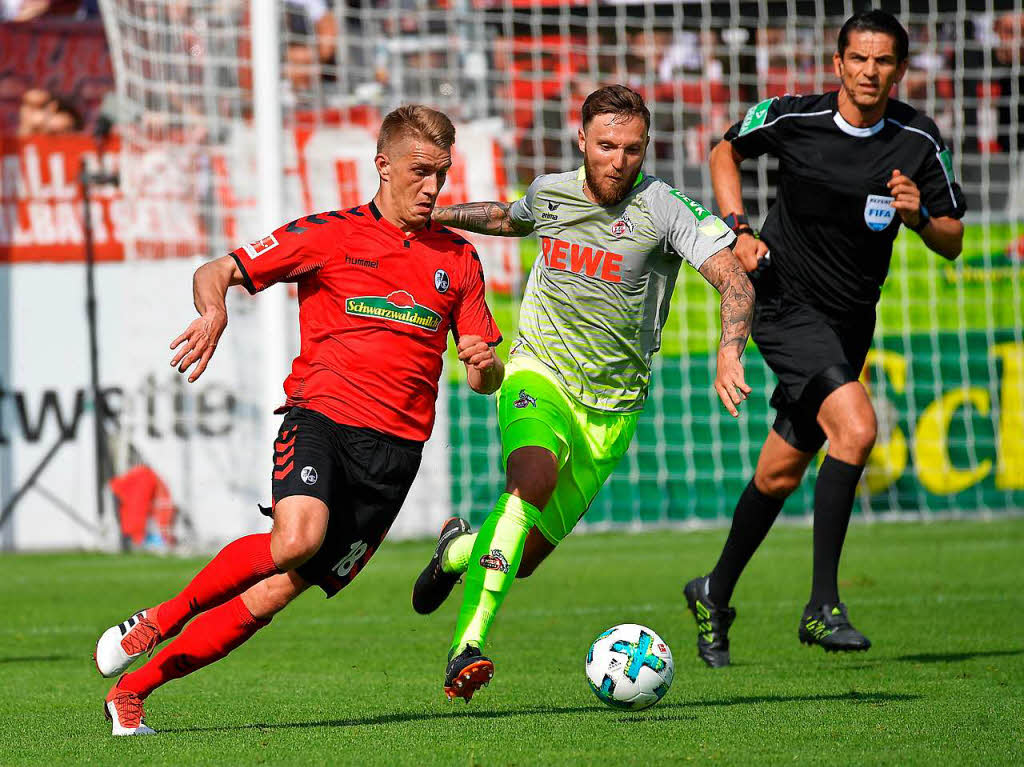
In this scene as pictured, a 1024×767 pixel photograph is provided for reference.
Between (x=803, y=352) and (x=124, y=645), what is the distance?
122 inches

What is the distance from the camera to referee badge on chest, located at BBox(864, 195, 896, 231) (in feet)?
20.9

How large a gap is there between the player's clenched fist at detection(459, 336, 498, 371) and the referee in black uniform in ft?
5.62

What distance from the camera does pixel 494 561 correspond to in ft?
16.3

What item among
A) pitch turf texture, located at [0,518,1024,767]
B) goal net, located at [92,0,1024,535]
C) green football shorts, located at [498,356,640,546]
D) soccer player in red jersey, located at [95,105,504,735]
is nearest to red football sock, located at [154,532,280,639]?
soccer player in red jersey, located at [95,105,504,735]

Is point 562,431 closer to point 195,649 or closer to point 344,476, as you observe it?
point 344,476

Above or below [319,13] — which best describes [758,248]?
below

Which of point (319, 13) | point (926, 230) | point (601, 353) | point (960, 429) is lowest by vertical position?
point (960, 429)

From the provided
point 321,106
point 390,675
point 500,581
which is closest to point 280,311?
point 321,106

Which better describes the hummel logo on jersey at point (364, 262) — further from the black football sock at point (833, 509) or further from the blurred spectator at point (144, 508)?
the blurred spectator at point (144, 508)

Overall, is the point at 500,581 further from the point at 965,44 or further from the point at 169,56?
the point at 965,44

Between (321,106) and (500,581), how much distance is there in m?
9.30

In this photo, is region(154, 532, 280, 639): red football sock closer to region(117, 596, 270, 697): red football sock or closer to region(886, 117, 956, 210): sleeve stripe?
region(117, 596, 270, 697): red football sock

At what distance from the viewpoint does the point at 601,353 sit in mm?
5562

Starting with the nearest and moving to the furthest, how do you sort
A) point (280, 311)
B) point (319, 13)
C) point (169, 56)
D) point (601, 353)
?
point (601, 353) → point (280, 311) → point (169, 56) → point (319, 13)
